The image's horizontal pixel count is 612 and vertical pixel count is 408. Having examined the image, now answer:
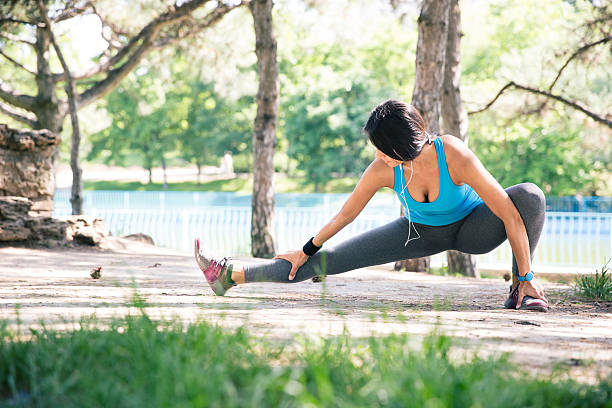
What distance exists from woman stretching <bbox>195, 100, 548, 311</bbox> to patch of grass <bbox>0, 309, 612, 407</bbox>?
142cm

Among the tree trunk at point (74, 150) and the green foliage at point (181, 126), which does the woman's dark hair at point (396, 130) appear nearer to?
the tree trunk at point (74, 150)

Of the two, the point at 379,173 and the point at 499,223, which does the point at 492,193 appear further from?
the point at 379,173

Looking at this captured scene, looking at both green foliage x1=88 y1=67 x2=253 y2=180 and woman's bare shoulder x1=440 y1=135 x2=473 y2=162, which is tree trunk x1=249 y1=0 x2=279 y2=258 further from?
green foliage x1=88 y1=67 x2=253 y2=180

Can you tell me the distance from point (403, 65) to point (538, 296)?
36.6 metres

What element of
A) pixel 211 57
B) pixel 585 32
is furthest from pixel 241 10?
pixel 585 32

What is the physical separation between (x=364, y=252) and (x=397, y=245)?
22 centimetres

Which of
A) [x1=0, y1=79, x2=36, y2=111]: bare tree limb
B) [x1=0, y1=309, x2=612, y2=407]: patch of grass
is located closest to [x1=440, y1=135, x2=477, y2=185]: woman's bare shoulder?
[x1=0, y1=309, x2=612, y2=407]: patch of grass

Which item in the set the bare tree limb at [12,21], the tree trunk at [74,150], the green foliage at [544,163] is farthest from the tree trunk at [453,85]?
the green foliage at [544,163]

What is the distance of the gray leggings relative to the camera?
370 centimetres

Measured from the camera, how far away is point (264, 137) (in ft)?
32.8

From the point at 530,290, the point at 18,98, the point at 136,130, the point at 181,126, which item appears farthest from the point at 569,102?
the point at 181,126

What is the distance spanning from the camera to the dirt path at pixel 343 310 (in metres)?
2.41

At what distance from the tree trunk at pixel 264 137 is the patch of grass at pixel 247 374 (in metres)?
7.70

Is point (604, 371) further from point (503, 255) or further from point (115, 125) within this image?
point (115, 125)
